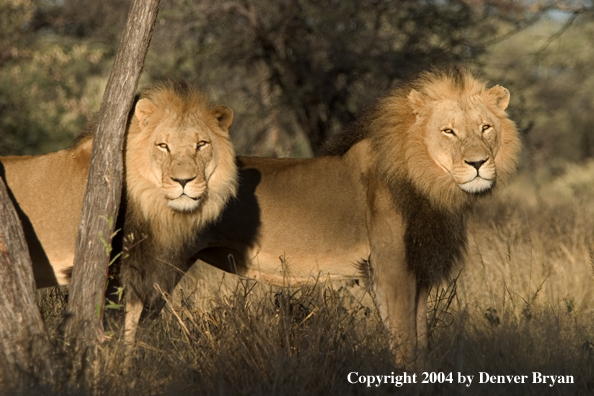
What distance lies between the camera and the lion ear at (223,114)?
442 centimetres

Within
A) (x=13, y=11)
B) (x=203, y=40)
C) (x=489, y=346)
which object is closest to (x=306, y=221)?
(x=489, y=346)

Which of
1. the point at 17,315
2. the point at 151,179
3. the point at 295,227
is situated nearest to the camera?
the point at 17,315

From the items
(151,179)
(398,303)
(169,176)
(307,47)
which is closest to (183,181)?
(169,176)

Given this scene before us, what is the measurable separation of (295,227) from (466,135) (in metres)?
1.24

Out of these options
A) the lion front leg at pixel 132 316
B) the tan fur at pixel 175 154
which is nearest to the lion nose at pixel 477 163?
the tan fur at pixel 175 154

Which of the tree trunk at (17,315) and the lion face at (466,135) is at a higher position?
the lion face at (466,135)

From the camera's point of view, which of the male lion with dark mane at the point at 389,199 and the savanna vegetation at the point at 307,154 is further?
the male lion with dark mane at the point at 389,199

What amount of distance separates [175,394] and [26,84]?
34.0 ft

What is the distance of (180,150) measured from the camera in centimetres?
417

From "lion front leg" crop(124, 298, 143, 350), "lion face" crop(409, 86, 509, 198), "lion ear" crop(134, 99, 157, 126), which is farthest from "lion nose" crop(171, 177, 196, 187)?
"lion face" crop(409, 86, 509, 198)

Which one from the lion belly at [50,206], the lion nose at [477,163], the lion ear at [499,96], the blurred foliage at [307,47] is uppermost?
the blurred foliage at [307,47]

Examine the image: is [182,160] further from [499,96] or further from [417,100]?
[499,96]

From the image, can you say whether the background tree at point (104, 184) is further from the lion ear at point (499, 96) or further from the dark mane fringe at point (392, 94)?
the lion ear at point (499, 96)

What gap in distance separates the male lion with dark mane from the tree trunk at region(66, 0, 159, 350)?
2.97ft
